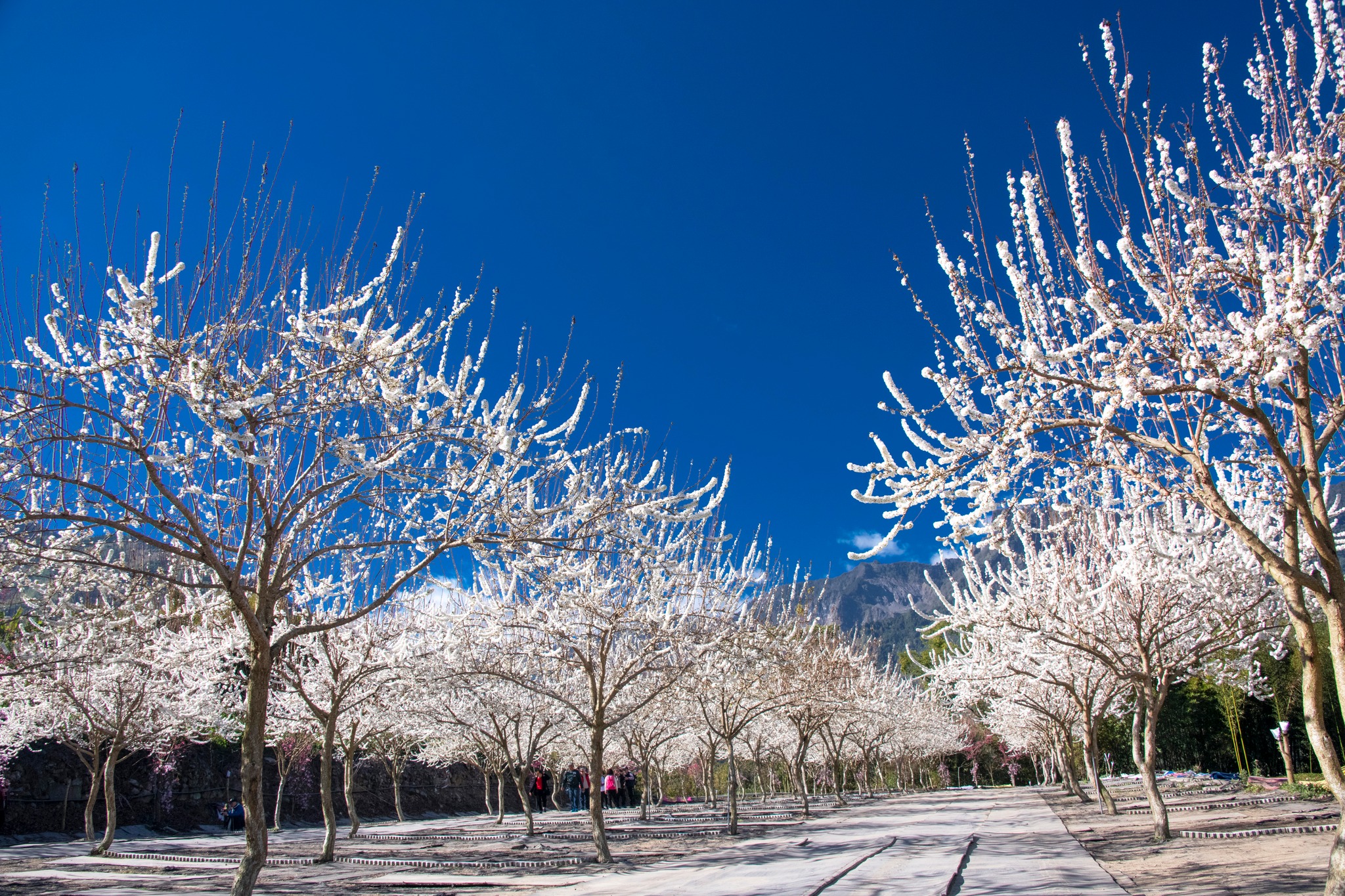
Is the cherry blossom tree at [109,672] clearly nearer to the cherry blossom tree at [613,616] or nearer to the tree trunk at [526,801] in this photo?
the cherry blossom tree at [613,616]

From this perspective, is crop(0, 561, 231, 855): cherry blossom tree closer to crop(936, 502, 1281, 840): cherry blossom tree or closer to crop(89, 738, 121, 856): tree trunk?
crop(89, 738, 121, 856): tree trunk

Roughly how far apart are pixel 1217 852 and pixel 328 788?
534 inches

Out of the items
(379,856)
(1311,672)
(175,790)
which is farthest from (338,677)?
(175,790)

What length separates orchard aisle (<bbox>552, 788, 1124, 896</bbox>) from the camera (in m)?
8.54

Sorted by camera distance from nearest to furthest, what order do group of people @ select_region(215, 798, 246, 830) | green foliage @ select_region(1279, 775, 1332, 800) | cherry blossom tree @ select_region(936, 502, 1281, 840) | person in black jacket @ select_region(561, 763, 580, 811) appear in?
cherry blossom tree @ select_region(936, 502, 1281, 840)
green foliage @ select_region(1279, 775, 1332, 800)
group of people @ select_region(215, 798, 246, 830)
person in black jacket @ select_region(561, 763, 580, 811)

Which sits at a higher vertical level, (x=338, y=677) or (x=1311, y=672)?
(x=338, y=677)

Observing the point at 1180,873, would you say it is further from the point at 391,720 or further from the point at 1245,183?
the point at 391,720

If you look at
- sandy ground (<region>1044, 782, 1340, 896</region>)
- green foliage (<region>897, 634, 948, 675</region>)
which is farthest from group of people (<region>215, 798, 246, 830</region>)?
green foliage (<region>897, 634, 948, 675</region>)

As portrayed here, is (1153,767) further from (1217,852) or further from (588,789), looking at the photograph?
(588,789)

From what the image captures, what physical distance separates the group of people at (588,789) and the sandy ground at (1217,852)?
23.4 m

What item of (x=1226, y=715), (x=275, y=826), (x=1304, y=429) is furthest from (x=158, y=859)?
(x=1226, y=715)

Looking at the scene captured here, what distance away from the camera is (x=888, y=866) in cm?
1060

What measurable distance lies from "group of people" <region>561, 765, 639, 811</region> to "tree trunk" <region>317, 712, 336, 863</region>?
21961 mm

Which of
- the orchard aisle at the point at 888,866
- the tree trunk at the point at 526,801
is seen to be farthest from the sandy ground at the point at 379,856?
the orchard aisle at the point at 888,866
